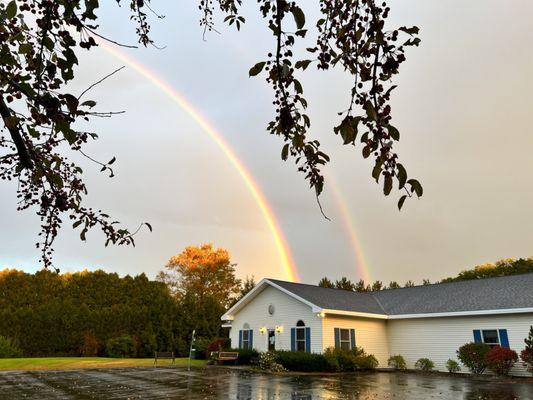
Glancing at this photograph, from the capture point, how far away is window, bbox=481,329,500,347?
2086 centimetres

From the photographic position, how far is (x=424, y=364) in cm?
2317

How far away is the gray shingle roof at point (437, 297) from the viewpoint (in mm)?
21859

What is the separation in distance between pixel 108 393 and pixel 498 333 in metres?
18.0

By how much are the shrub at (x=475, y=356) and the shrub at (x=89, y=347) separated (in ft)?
81.5

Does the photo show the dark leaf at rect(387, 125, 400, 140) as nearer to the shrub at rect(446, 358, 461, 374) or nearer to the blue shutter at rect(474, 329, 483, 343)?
the blue shutter at rect(474, 329, 483, 343)

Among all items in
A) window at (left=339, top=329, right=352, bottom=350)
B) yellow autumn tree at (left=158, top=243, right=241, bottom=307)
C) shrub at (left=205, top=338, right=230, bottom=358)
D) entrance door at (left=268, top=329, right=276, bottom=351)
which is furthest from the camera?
yellow autumn tree at (left=158, top=243, right=241, bottom=307)

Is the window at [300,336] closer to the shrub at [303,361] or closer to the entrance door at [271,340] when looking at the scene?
the shrub at [303,361]

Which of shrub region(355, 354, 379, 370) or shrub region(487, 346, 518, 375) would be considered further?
shrub region(355, 354, 379, 370)

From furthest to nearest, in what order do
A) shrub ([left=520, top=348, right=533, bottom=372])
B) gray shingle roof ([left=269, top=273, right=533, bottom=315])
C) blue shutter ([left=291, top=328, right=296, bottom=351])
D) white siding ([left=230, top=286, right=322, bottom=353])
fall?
blue shutter ([left=291, top=328, right=296, bottom=351]) → white siding ([left=230, top=286, right=322, bottom=353]) → gray shingle roof ([left=269, top=273, right=533, bottom=315]) → shrub ([left=520, top=348, right=533, bottom=372])

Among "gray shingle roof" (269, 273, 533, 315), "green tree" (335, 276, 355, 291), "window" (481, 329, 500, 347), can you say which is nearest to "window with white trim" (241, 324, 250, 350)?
"gray shingle roof" (269, 273, 533, 315)

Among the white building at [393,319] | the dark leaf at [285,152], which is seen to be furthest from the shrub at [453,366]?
the dark leaf at [285,152]

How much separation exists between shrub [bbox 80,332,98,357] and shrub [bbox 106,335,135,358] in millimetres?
990

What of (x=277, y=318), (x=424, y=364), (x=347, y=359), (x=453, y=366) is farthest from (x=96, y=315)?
(x=453, y=366)

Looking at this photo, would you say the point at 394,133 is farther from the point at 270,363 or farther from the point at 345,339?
the point at 345,339
